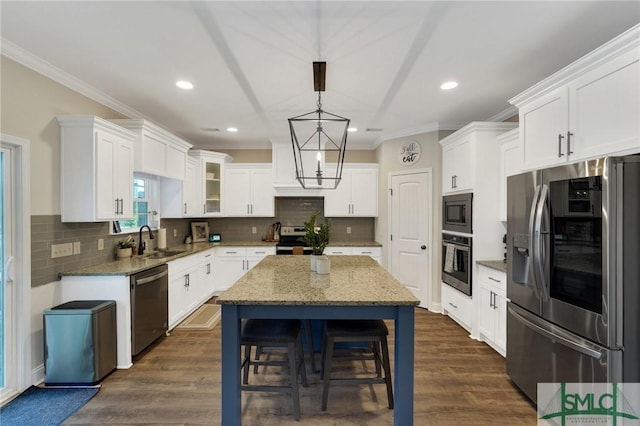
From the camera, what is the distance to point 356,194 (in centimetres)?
517

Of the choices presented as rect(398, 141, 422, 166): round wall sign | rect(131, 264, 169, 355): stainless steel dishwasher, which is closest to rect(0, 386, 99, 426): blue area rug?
rect(131, 264, 169, 355): stainless steel dishwasher

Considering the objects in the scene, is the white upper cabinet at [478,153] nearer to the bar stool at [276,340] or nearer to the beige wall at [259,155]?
the beige wall at [259,155]

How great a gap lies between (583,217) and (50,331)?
3875mm

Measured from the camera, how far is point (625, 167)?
154cm

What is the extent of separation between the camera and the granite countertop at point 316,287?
1699 mm

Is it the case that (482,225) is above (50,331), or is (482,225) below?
above

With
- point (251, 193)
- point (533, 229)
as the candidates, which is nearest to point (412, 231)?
point (533, 229)

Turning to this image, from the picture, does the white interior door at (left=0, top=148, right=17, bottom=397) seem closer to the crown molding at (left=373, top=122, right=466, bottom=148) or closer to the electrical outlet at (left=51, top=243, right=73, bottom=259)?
the electrical outlet at (left=51, top=243, right=73, bottom=259)

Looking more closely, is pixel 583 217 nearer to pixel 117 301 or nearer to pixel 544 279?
pixel 544 279

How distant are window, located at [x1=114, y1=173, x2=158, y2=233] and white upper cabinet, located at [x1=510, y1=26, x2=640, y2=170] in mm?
4336

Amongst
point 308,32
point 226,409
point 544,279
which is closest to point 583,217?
point 544,279

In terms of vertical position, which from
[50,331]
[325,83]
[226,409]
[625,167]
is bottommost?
[226,409]

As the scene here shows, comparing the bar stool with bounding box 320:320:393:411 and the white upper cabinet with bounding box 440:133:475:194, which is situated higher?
the white upper cabinet with bounding box 440:133:475:194

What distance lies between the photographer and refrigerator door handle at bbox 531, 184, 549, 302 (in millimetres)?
1949
